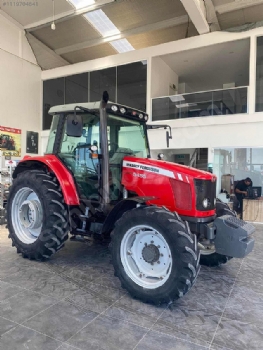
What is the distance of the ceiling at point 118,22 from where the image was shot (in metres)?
8.09

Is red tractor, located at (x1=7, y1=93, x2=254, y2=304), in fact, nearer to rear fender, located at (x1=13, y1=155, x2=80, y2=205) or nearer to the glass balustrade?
rear fender, located at (x1=13, y1=155, x2=80, y2=205)

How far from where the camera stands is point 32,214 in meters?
3.55

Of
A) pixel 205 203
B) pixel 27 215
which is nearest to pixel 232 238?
pixel 205 203

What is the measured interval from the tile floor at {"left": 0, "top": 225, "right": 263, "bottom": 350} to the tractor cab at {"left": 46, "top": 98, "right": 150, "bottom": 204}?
1014 millimetres

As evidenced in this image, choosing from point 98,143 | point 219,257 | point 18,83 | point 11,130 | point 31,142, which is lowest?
point 219,257

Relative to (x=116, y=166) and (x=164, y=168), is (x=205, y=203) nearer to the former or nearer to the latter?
(x=164, y=168)

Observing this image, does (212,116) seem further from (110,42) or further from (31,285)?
(31,285)

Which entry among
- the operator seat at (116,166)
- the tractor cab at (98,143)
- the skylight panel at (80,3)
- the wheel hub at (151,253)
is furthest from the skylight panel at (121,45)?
the wheel hub at (151,253)

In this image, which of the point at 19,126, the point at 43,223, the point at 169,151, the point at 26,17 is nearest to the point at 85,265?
the point at 43,223

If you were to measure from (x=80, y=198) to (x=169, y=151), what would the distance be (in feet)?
24.1

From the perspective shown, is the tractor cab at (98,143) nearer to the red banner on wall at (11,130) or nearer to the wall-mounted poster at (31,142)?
the red banner on wall at (11,130)

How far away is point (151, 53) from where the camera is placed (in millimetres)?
9359

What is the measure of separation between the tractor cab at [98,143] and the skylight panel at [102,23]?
7.28 meters

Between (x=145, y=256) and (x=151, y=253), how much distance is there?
74 millimetres
